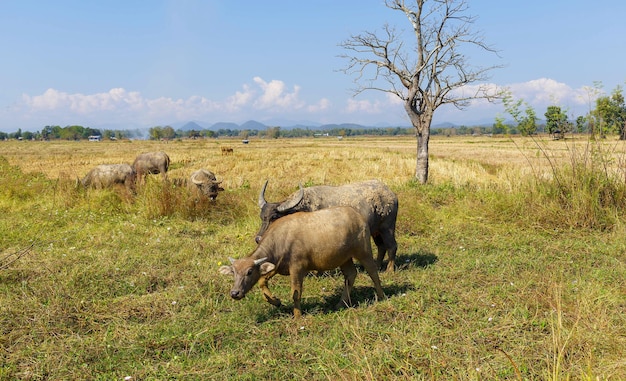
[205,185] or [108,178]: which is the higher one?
[108,178]

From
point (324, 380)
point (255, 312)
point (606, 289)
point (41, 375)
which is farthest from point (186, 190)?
point (606, 289)

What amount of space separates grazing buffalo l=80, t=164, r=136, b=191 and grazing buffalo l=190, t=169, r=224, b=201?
2.10 m

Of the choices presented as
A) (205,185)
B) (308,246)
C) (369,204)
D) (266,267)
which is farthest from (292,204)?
(205,185)

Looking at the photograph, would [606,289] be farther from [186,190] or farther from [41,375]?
[186,190]

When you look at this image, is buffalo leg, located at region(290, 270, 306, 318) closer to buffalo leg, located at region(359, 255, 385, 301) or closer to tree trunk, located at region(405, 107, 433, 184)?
buffalo leg, located at region(359, 255, 385, 301)

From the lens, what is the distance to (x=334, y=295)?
20.9ft

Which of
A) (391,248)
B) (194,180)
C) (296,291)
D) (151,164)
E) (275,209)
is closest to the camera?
(296,291)

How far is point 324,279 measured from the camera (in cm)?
704

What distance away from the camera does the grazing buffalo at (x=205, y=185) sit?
41.7 ft

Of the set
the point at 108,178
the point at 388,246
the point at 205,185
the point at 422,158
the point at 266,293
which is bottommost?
the point at 266,293

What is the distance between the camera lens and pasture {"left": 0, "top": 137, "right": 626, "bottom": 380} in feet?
13.9

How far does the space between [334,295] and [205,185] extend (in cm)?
809

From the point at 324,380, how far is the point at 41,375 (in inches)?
112

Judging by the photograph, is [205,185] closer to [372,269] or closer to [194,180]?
[194,180]
